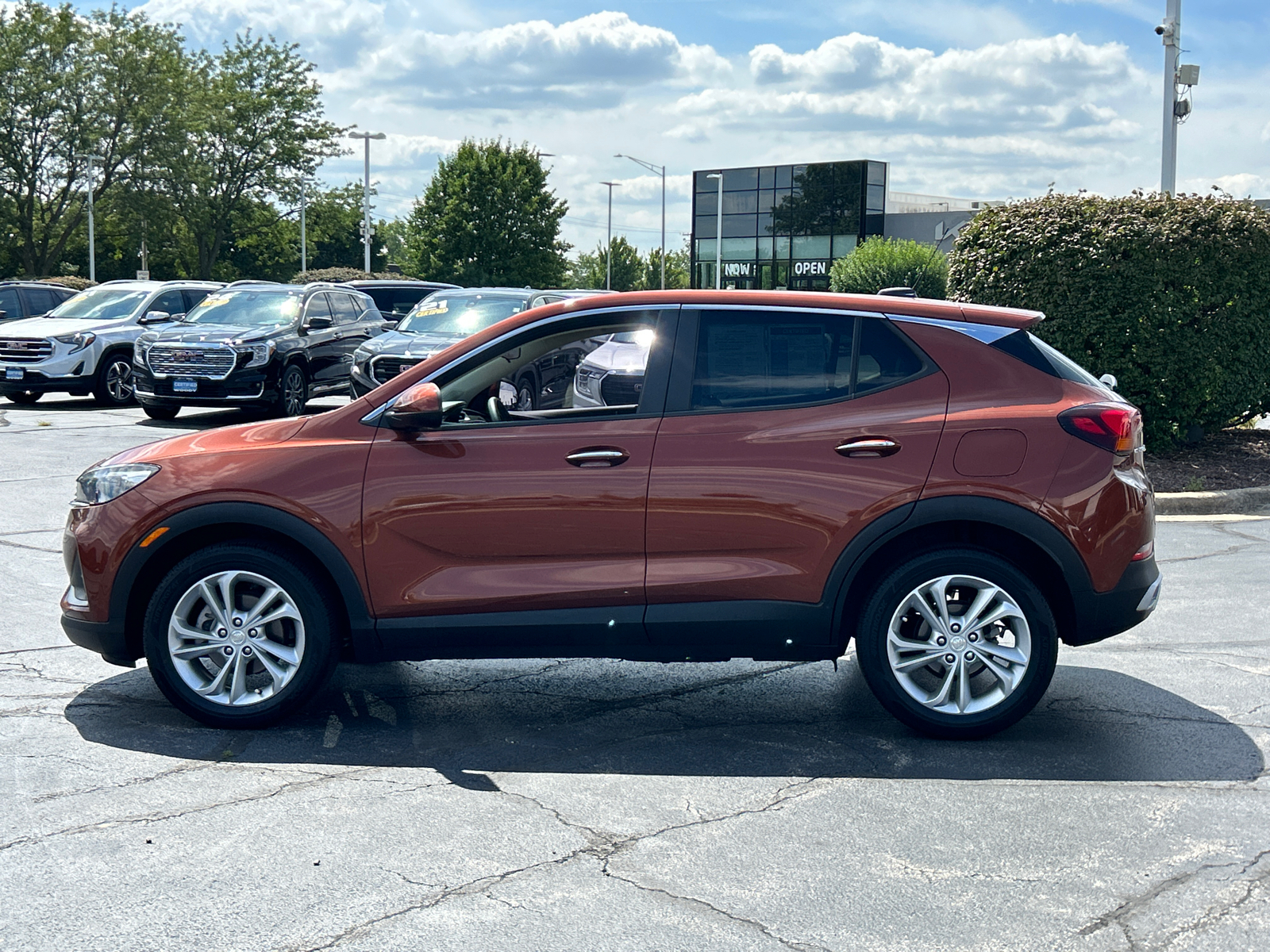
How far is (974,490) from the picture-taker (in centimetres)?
512

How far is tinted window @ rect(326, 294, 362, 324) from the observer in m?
20.0

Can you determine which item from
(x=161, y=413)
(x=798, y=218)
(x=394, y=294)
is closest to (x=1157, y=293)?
(x=161, y=413)

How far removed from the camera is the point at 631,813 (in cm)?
446

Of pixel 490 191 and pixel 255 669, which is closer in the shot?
pixel 255 669

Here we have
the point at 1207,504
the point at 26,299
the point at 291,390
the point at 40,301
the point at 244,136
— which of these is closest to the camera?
the point at 1207,504

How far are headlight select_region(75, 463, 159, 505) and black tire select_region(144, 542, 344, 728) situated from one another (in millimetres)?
384

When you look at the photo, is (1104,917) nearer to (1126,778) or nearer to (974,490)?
(1126,778)

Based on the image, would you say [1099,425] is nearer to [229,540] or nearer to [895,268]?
[229,540]

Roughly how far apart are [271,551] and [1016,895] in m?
2.98

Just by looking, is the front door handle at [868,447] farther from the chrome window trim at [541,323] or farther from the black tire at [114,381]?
the black tire at [114,381]

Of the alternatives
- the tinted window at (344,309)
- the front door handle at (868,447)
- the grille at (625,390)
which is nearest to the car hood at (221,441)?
the grille at (625,390)

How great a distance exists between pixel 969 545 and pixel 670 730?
1383mm

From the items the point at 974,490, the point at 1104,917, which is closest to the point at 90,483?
the point at 974,490

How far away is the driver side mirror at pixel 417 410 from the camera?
5.07m
